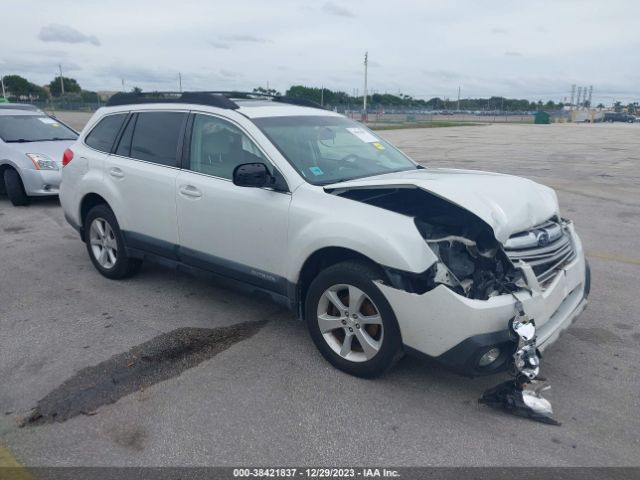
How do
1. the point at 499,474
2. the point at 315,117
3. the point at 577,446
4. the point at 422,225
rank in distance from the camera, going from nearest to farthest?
the point at 499,474, the point at 577,446, the point at 422,225, the point at 315,117

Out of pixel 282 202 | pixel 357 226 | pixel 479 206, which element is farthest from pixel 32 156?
pixel 479 206

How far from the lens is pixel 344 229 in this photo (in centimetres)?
355

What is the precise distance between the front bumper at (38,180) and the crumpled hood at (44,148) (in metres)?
0.26

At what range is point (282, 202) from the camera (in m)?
3.96

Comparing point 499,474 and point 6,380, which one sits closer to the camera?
point 499,474

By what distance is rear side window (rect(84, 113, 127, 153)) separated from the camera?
5.54 meters

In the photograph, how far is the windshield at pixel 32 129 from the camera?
9.96 m

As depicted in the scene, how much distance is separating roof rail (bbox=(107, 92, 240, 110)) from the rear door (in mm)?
149

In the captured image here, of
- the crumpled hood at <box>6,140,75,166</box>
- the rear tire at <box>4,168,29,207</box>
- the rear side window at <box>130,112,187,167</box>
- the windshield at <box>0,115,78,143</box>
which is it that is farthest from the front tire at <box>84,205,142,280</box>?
the windshield at <box>0,115,78,143</box>

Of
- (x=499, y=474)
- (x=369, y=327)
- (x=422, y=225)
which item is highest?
(x=422, y=225)

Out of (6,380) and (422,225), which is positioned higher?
(422,225)

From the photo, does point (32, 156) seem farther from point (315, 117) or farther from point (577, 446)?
point (577, 446)

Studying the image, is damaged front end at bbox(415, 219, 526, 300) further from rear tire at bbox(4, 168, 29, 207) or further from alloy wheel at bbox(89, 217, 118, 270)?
rear tire at bbox(4, 168, 29, 207)

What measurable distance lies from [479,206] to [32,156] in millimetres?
8271
